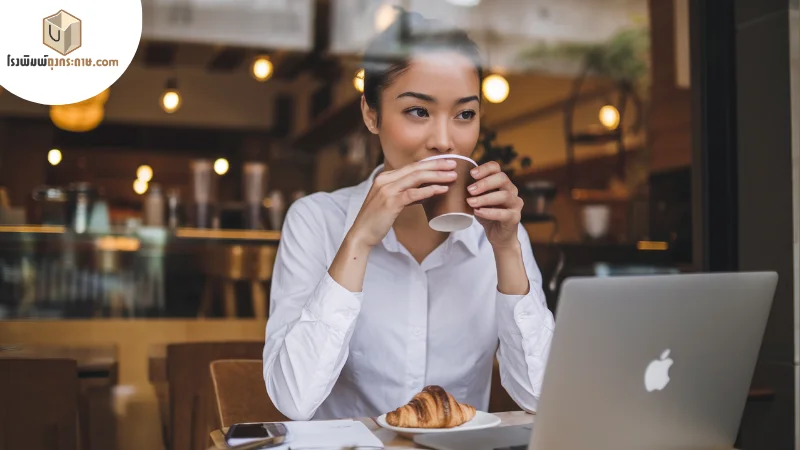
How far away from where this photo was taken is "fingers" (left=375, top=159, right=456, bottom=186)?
4.59 ft

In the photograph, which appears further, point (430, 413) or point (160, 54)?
point (160, 54)

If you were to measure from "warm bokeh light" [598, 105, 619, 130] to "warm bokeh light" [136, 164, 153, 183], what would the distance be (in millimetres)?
1955

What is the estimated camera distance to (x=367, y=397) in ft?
6.15

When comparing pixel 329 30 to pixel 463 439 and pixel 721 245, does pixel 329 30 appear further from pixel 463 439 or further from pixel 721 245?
pixel 463 439

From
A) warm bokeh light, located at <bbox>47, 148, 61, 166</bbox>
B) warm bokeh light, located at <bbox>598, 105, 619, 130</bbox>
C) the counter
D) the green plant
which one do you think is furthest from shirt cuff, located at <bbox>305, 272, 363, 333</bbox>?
warm bokeh light, located at <bbox>598, 105, 619, 130</bbox>

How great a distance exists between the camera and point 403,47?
2445 millimetres

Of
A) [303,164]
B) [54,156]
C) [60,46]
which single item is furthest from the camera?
[303,164]

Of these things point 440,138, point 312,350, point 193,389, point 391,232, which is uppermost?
point 440,138

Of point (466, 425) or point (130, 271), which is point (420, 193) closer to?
point (466, 425)

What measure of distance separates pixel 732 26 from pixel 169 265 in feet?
6.70

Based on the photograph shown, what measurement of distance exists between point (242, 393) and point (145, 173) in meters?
1.28

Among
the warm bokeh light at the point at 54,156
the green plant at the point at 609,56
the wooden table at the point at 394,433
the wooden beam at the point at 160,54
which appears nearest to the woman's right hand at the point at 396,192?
the wooden table at the point at 394,433

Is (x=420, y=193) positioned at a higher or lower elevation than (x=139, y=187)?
lower

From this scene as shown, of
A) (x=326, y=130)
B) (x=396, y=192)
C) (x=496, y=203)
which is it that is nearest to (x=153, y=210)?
(x=326, y=130)
